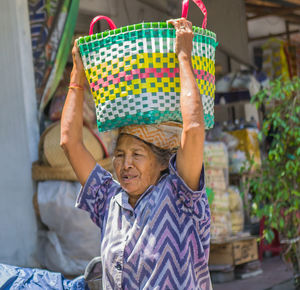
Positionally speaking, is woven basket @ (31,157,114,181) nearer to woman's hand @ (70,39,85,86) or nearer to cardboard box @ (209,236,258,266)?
cardboard box @ (209,236,258,266)

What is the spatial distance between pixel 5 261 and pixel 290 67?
5.23 m

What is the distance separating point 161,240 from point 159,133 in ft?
1.31

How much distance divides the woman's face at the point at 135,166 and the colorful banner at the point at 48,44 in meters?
2.64

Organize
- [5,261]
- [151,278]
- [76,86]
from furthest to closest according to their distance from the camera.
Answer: [5,261], [76,86], [151,278]

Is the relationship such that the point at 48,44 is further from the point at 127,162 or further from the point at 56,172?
the point at 127,162

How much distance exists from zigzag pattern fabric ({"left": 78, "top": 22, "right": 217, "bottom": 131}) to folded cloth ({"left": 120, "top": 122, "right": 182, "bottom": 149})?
0.13 feet

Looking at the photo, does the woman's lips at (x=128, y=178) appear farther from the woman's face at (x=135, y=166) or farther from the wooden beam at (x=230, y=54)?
the wooden beam at (x=230, y=54)

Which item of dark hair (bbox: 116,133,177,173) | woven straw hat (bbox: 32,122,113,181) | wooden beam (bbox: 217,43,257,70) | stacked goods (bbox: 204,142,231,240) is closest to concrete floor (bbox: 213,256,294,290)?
stacked goods (bbox: 204,142,231,240)

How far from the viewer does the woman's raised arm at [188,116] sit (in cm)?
192

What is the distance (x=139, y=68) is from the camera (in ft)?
6.70

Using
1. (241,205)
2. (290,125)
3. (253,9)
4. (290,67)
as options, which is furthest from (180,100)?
(290,67)

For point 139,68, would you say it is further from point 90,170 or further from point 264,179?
point 264,179

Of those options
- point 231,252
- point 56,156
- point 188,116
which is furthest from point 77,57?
point 231,252

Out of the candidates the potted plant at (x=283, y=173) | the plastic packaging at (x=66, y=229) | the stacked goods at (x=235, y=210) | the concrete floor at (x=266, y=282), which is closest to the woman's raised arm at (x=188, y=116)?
the potted plant at (x=283, y=173)
